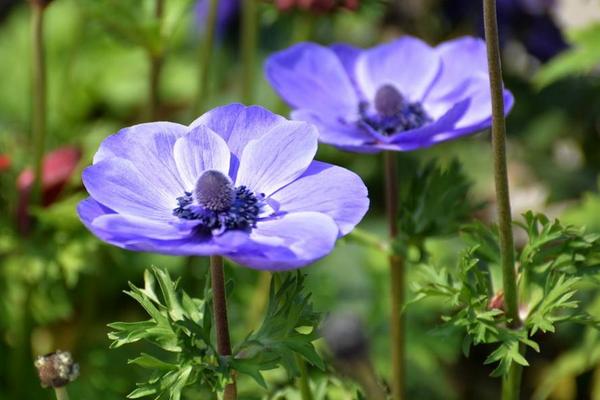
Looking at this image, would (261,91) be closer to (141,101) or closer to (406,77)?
(141,101)

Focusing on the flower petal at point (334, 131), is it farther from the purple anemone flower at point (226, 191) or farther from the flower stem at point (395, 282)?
the purple anemone flower at point (226, 191)

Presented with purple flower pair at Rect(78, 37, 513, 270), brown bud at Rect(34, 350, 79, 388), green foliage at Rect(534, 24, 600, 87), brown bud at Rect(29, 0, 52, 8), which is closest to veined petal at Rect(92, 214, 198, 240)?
purple flower pair at Rect(78, 37, 513, 270)

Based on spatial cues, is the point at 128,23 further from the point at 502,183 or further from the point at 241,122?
the point at 502,183

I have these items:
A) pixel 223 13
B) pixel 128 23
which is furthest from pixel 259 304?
pixel 223 13

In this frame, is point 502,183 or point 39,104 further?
point 39,104

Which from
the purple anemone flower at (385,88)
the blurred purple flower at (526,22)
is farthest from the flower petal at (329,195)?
the blurred purple flower at (526,22)

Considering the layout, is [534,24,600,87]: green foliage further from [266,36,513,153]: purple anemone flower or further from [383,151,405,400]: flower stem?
[383,151,405,400]: flower stem
